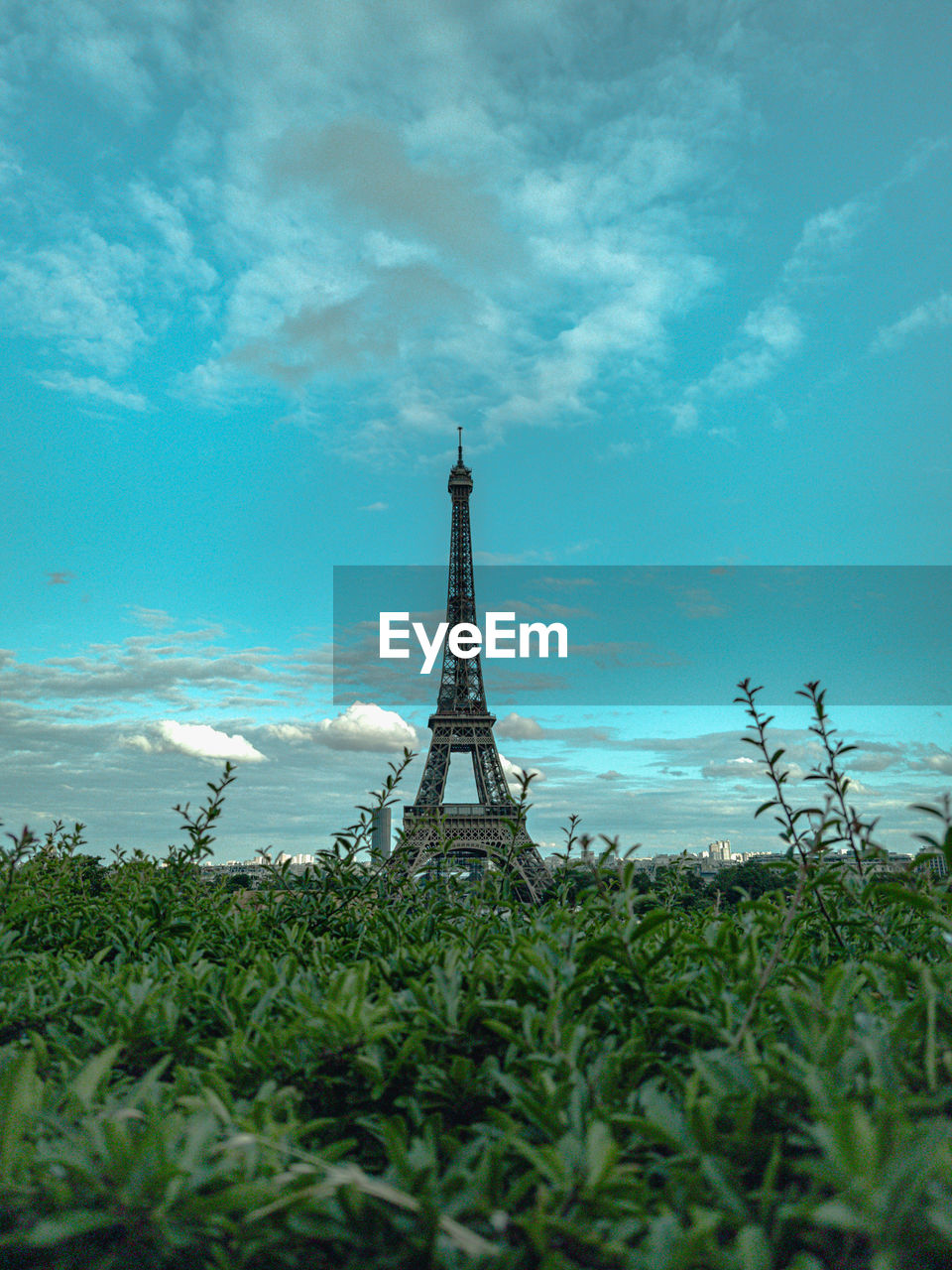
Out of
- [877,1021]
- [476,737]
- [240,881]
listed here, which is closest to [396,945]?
[877,1021]

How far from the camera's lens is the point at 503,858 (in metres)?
5.45

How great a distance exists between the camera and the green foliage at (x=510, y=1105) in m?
1.61

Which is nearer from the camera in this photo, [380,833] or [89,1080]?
[89,1080]

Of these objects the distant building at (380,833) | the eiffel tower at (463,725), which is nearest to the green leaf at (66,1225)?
the distant building at (380,833)

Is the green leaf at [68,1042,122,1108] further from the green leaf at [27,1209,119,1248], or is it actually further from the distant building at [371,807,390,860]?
the distant building at [371,807,390,860]

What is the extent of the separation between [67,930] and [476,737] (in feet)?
123

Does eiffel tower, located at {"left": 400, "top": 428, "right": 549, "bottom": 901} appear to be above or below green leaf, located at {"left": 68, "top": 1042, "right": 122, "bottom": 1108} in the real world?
above

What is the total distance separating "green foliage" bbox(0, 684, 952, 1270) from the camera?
1.61 m

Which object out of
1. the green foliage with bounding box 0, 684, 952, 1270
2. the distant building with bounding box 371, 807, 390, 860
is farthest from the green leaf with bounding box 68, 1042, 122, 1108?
the distant building with bounding box 371, 807, 390, 860

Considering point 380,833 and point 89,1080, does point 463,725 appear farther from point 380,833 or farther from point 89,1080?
point 89,1080

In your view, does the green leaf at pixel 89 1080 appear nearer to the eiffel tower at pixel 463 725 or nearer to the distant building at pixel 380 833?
the distant building at pixel 380 833

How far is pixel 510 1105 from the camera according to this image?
2.33 m

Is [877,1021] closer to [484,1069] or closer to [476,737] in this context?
[484,1069]

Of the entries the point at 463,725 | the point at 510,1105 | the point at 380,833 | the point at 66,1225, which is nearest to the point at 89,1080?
the point at 66,1225
